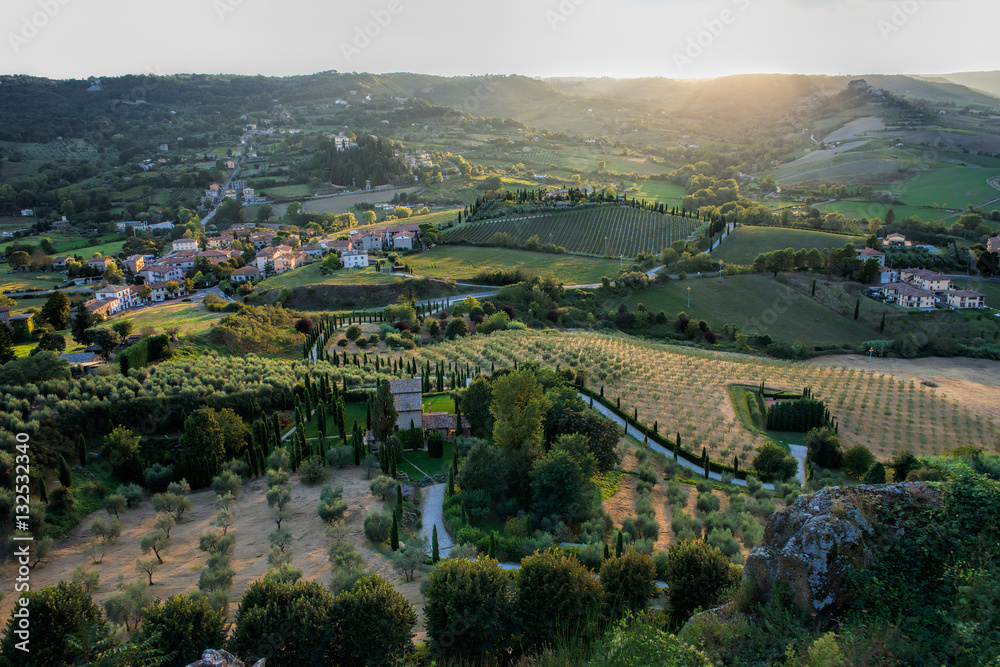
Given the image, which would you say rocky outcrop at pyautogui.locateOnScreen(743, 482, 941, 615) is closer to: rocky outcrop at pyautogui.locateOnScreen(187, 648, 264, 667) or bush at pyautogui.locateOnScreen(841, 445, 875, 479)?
rocky outcrop at pyautogui.locateOnScreen(187, 648, 264, 667)

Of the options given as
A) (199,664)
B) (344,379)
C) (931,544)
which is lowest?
(344,379)

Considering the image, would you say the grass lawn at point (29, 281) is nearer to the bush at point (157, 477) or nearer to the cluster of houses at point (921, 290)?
the bush at point (157, 477)

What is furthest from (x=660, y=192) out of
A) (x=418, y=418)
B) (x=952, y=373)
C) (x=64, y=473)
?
(x=64, y=473)

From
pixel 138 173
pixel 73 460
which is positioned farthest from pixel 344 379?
pixel 138 173

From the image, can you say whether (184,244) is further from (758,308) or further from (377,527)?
(377,527)

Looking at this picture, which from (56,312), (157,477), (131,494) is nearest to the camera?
(131,494)

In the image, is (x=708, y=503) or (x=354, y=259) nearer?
(x=708, y=503)

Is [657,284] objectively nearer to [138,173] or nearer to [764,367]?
[764,367]
